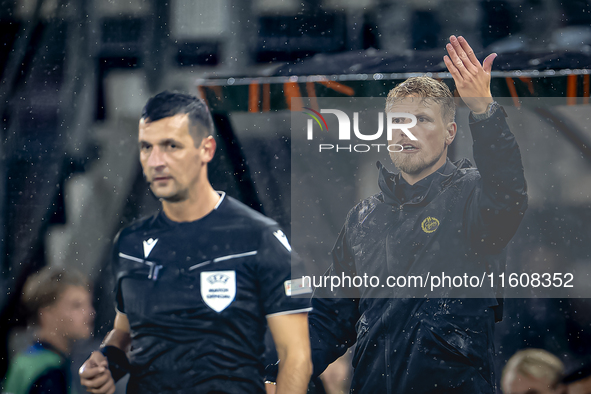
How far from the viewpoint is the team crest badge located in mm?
3029

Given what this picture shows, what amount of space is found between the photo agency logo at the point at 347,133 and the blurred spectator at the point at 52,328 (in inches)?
69.0

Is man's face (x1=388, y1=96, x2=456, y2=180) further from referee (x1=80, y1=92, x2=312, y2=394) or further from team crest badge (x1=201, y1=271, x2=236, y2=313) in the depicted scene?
team crest badge (x1=201, y1=271, x2=236, y2=313)

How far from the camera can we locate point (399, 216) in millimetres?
3076

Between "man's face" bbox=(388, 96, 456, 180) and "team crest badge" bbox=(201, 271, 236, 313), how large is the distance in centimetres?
128

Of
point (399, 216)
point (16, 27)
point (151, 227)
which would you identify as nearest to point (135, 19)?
point (16, 27)

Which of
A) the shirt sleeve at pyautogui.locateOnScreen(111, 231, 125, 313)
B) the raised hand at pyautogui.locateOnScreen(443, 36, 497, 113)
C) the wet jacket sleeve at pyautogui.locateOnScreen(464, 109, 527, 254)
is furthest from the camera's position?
the shirt sleeve at pyautogui.locateOnScreen(111, 231, 125, 313)

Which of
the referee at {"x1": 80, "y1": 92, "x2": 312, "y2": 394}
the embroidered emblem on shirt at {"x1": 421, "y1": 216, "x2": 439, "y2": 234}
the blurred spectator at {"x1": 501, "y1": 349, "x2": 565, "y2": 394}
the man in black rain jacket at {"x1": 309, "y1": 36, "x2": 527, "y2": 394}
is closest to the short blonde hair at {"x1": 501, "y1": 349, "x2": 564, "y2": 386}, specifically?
the blurred spectator at {"x1": 501, "y1": 349, "x2": 565, "y2": 394}

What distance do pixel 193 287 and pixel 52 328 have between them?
3.24ft

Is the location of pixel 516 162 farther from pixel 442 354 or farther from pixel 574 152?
pixel 442 354

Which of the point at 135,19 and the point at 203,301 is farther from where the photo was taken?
the point at 135,19

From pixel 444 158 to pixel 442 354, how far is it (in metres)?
1.17

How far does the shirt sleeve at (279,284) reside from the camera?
3.05m

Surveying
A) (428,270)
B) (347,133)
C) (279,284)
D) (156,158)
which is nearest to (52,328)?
(156,158)

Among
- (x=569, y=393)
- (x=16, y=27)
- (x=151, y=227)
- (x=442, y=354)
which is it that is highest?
(x=16, y=27)
